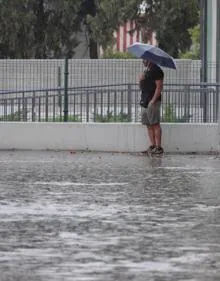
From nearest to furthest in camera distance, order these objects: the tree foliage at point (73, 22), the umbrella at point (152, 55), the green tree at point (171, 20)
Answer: the umbrella at point (152, 55) → the tree foliage at point (73, 22) → the green tree at point (171, 20)

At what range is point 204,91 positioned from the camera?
62.1ft

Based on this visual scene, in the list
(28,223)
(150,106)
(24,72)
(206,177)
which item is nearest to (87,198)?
(28,223)

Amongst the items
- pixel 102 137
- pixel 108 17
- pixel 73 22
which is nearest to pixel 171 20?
pixel 108 17

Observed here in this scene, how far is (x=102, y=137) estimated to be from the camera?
18906 millimetres

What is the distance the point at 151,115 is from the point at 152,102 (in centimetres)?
28

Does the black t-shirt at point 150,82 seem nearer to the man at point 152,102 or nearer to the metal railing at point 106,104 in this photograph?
the man at point 152,102

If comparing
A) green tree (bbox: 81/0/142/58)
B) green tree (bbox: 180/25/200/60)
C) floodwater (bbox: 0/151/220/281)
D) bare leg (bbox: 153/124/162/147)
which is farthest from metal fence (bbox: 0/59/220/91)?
green tree (bbox: 180/25/200/60)

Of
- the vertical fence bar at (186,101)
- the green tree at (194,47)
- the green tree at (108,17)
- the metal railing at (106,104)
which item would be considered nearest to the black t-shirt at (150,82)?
the metal railing at (106,104)

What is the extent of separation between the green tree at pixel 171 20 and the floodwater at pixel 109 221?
27885 millimetres

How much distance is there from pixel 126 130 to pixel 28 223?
8.88 m

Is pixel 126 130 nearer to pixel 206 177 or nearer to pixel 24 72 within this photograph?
pixel 206 177

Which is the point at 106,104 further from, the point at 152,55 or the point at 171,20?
the point at 171,20

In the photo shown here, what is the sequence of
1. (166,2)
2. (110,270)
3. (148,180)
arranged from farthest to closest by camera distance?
1. (166,2)
2. (148,180)
3. (110,270)

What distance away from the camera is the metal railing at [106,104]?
1889 cm
